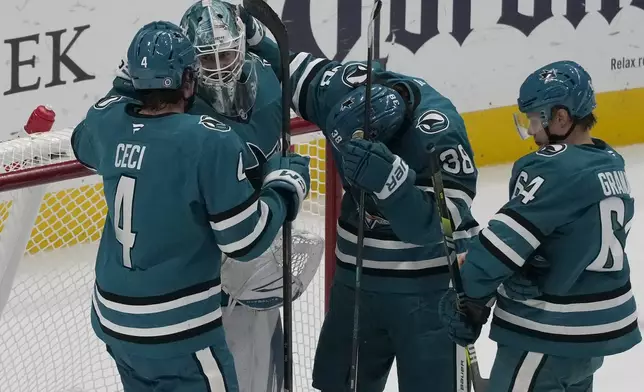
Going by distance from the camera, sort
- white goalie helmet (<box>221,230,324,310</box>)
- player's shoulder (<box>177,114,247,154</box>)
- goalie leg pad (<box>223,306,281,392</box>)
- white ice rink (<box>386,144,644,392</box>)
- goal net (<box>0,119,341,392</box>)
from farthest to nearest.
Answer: white ice rink (<box>386,144,644,392</box>) < goal net (<box>0,119,341,392</box>) < goalie leg pad (<box>223,306,281,392</box>) < white goalie helmet (<box>221,230,324,310</box>) < player's shoulder (<box>177,114,247,154</box>)

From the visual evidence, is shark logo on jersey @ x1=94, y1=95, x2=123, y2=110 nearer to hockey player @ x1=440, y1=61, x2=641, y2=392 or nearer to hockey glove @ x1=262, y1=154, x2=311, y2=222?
hockey glove @ x1=262, y1=154, x2=311, y2=222

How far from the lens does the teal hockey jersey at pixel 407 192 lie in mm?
2424

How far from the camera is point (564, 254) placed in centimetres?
233

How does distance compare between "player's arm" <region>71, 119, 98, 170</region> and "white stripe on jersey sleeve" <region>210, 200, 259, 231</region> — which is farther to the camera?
"player's arm" <region>71, 119, 98, 170</region>

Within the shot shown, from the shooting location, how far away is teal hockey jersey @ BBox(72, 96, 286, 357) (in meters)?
2.12

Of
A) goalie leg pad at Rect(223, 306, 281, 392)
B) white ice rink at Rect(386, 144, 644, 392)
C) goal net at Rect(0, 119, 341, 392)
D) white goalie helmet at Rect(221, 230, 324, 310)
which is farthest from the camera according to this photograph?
white ice rink at Rect(386, 144, 644, 392)

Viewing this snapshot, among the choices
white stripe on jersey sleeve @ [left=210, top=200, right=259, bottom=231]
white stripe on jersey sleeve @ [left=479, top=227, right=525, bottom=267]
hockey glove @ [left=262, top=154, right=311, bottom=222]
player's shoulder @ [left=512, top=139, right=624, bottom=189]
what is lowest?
white stripe on jersey sleeve @ [left=479, top=227, right=525, bottom=267]

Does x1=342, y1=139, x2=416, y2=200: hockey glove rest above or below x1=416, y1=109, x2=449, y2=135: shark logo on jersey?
below

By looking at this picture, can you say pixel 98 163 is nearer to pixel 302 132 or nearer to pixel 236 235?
pixel 236 235

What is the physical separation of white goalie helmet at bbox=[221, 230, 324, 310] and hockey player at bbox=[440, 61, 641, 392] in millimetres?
369

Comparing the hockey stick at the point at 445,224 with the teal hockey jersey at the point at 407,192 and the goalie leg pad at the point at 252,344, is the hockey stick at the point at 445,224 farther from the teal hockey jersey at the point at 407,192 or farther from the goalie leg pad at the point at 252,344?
the goalie leg pad at the point at 252,344

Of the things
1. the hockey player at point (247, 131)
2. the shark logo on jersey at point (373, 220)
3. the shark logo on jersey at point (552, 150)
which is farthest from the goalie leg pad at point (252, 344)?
the shark logo on jersey at point (552, 150)

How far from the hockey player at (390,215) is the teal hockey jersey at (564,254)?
0.47ft

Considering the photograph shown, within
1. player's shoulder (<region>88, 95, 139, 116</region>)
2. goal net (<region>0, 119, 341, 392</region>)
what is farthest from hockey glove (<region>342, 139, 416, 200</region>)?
goal net (<region>0, 119, 341, 392</region>)
